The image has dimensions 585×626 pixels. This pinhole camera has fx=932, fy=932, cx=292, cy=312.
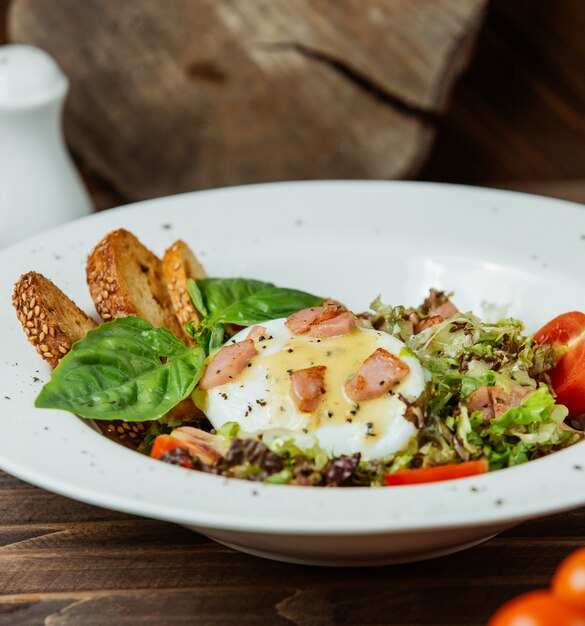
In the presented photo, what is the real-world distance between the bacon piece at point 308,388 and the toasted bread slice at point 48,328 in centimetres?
56

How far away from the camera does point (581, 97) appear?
6336 millimetres

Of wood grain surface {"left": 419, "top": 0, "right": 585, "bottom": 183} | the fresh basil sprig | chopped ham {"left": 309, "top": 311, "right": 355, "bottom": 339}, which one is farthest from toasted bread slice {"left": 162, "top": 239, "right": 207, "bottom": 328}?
wood grain surface {"left": 419, "top": 0, "right": 585, "bottom": 183}

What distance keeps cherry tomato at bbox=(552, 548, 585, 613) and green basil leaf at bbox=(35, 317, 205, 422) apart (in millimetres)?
1233

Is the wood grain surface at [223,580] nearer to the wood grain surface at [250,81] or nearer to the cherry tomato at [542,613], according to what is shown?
the cherry tomato at [542,613]

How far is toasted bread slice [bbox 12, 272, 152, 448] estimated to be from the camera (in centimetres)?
A: 288

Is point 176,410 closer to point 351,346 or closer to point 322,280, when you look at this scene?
point 351,346

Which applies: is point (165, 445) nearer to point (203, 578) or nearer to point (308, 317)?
point (203, 578)

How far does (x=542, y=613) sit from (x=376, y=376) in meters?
1.07

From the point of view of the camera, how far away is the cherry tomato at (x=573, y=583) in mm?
1832

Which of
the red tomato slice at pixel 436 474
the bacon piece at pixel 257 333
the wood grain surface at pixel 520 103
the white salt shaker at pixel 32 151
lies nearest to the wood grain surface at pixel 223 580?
the red tomato slice at pixel 436 474

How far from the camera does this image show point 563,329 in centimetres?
316

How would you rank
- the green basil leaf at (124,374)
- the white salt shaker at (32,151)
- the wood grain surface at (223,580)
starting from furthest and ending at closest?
the white salt shaker at (32,151) → the green basil leaf at (124,374) → the wood grain surface at (223,580)

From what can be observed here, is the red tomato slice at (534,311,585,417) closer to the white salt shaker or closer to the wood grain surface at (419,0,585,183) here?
the white salt shaker

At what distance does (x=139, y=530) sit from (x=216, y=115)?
3927 millimetres
